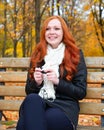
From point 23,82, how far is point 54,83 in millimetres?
905

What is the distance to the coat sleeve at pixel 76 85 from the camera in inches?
151

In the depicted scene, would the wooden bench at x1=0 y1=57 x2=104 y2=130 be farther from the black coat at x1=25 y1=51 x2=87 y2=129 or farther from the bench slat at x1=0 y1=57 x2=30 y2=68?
the black coat at x1=25 y1=51 x2=87 y2=129

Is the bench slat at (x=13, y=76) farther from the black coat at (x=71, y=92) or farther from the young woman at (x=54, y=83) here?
the black coat at (x=71, y=92)

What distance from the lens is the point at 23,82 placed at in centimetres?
469

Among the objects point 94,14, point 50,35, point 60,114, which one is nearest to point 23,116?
point 60,114

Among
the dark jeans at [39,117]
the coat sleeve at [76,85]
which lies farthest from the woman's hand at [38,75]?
the dark jeans at [39,117]

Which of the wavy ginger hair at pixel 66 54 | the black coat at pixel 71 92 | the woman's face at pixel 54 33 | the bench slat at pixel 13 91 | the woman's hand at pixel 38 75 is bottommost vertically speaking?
the bench slat at pixel 13 91

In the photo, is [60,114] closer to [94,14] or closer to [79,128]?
[79,128]

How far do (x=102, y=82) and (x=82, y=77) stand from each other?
1.45 ft

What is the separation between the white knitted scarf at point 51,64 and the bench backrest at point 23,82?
0.44 meters

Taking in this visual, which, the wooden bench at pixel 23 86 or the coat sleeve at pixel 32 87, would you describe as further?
the wooden bench at pixel 23 86

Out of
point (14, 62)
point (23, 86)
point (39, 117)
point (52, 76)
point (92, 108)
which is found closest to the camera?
point (39, 117)

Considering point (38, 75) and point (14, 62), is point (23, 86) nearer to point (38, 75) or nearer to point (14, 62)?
point (14, 62)

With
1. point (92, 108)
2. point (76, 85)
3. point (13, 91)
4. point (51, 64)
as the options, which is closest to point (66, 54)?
point (51, 64)
